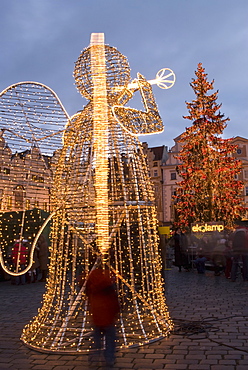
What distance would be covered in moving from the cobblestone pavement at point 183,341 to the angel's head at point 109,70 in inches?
130

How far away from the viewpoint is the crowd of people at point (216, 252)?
1095cm

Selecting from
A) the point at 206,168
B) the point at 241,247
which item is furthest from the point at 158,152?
the point at 241,247

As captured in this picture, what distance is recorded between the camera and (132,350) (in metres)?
4.64

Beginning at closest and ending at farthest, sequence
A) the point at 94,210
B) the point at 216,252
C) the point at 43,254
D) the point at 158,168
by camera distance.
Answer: the point at 94,210, the point at 43,254, the point at 216,252, the point at 158,168

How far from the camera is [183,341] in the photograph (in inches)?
197

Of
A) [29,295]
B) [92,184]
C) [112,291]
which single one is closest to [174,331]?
[112,291]

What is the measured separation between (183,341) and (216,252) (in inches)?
313

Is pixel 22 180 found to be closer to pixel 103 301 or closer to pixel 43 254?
pixel 103 301

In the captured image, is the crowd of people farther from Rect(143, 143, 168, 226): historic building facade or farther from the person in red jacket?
Rect(143, 143, 168, 226): historic building facade

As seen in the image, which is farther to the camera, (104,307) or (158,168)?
(158,168)

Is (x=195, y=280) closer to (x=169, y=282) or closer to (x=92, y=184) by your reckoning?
(x=169, y=282)

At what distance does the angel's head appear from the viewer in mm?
4883

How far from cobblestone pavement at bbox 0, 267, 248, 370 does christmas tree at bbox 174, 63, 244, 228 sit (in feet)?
46.7

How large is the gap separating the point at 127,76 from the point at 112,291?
270cm
